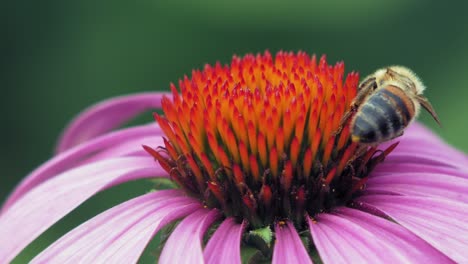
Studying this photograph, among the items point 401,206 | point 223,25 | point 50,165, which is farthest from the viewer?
point 223,25

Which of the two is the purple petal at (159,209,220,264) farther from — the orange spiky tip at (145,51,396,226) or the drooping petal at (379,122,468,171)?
the drooping petal at (379,122,468,171)

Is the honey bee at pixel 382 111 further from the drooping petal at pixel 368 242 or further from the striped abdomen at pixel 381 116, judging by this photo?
the drooping petal at pixel 368 242

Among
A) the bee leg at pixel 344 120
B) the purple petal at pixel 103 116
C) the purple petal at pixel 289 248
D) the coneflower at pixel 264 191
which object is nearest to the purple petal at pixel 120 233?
the coneflower at pixel 264 191

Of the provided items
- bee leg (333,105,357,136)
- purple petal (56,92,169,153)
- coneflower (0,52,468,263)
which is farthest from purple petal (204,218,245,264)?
purple petal (56,92,169,153)

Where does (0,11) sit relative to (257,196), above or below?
above

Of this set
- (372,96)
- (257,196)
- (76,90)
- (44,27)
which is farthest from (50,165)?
(44,27)

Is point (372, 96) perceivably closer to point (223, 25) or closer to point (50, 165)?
point (50, 165)
